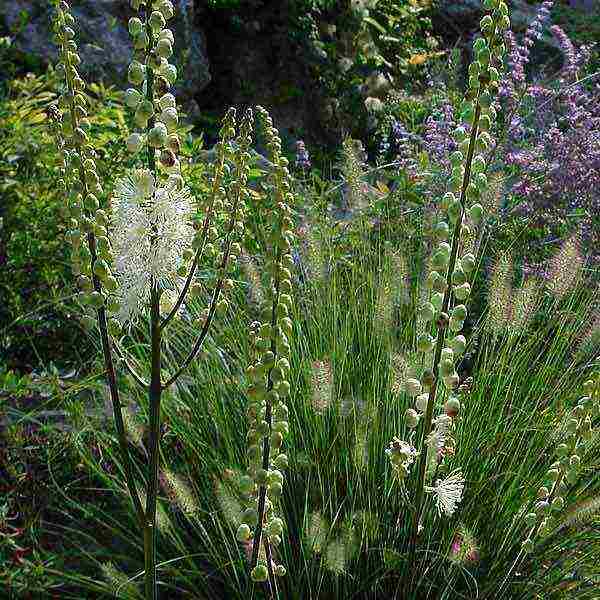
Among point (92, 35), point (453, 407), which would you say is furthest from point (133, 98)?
point (92, 35)

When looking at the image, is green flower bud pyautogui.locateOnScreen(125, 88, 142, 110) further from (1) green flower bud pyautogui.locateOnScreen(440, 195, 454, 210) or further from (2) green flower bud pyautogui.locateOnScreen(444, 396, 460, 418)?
(2) green flower bud pyautogui.locateOnScreen(444, 396, 460, 418)

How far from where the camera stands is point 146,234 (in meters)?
1.92

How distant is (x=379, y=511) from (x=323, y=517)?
311 mm

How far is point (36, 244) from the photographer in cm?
458

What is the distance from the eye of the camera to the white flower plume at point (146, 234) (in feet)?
6.22

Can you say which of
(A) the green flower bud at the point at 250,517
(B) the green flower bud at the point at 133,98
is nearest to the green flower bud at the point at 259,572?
(A) the green flower bud at the point at 250,517

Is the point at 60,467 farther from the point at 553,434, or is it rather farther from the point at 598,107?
the point at 598,107

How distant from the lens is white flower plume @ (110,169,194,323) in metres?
1.89

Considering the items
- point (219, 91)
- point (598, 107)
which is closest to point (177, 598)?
point (598, 107)

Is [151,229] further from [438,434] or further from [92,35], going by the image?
[92,35]

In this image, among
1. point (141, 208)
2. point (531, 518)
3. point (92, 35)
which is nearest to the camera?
point (141, 208)

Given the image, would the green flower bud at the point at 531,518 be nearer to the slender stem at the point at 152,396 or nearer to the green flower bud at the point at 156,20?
the slender stem at the point at 152,396

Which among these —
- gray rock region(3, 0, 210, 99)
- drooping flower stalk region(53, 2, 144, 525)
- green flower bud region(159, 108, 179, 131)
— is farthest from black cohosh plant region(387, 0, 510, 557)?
gray rock region(3, 0, 210, 99)

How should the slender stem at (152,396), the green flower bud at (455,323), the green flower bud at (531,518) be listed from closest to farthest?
the slender stem at (152,396) < the green flower bud at (455,323) < the green flower bud at (531,518)
